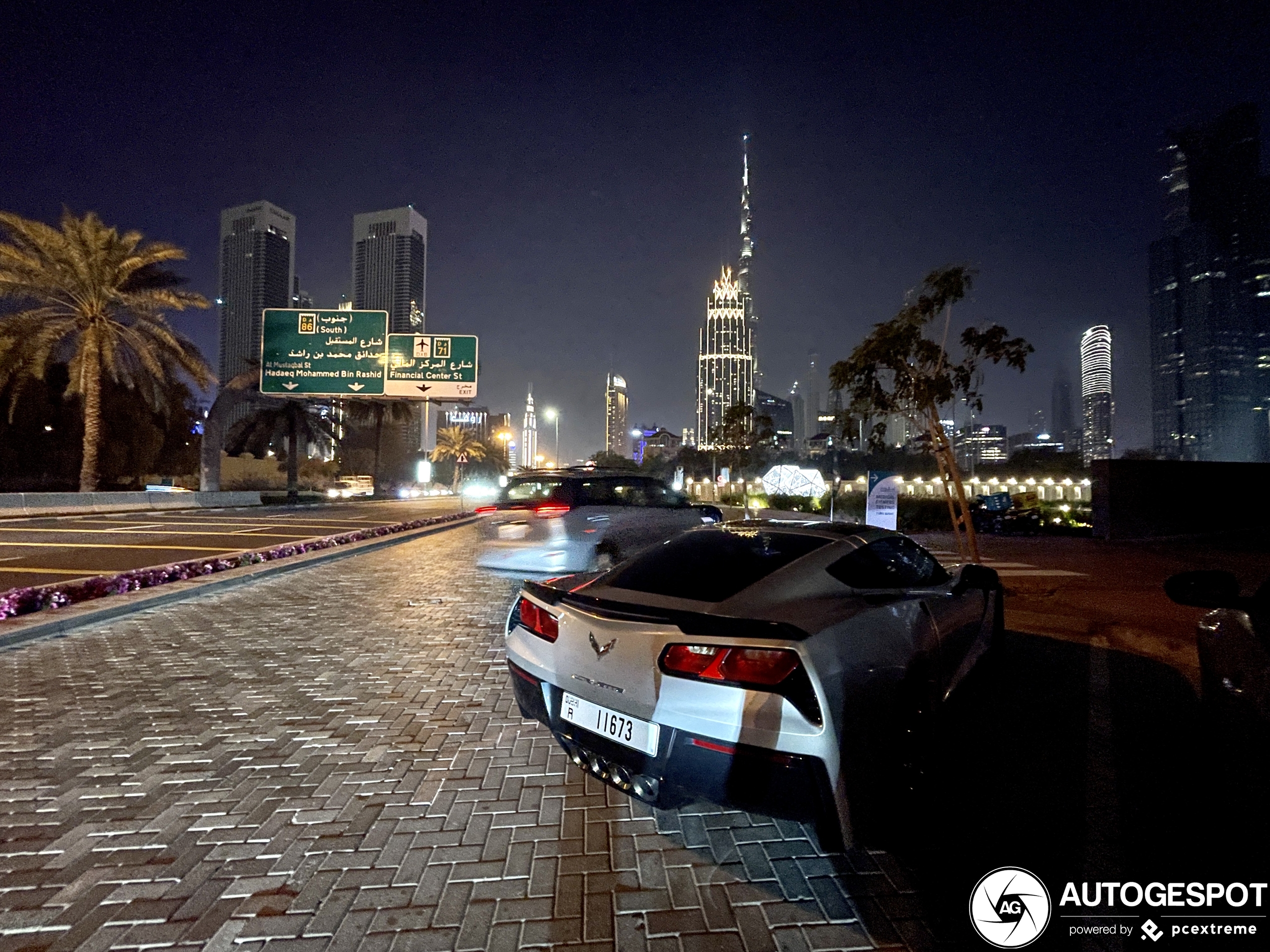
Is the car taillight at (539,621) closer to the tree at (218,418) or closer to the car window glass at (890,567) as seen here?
the car window glass at (890,567)

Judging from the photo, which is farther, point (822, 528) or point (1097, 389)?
point (1097, 389)

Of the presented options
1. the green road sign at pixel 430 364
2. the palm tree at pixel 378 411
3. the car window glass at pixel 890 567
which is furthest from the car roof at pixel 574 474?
the palm tree at pixel 378 411

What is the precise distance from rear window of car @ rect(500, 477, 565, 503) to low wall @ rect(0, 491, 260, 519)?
73.1 feet

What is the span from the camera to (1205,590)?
3227 mm

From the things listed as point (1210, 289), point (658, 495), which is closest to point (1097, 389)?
point (1210, 289)

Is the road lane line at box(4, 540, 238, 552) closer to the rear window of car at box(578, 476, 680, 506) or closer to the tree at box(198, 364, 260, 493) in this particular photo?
the rear window of car at box(578, 476, 680, 506)

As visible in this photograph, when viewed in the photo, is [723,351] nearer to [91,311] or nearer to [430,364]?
[430,364]

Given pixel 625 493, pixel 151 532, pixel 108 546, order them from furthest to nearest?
pixel 151 532 < pixel 108 546 < pixel 625 493

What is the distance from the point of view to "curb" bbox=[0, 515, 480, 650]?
6371 millimetres

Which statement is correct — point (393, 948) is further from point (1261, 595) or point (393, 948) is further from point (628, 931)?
point (1261, 595)

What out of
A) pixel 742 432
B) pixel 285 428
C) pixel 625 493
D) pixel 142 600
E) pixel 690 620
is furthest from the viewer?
pixel 285 428

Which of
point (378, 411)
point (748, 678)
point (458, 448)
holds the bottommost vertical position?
point (748, 678)

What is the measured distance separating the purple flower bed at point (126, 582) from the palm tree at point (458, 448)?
6049cm

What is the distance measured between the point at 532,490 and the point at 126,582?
5278 mm
